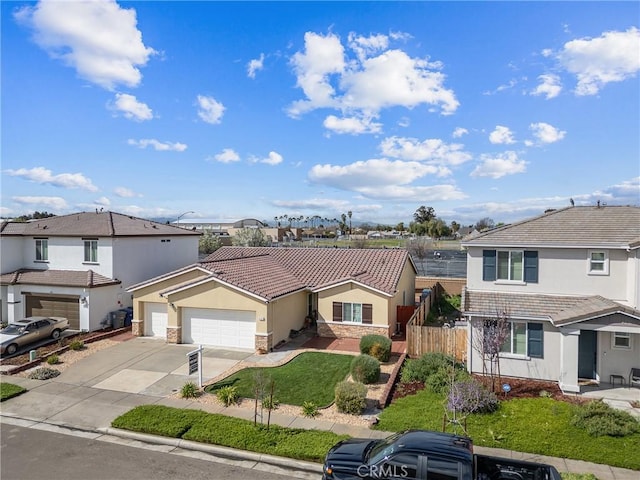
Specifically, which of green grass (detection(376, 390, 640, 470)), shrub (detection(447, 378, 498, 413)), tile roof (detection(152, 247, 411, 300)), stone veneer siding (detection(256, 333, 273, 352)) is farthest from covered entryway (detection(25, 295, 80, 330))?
shrub (detection(447, 378, 498, 413))

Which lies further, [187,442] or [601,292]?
[601,292]

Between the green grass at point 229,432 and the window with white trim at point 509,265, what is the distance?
1054 centimetres

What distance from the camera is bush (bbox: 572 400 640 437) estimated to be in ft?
38.3

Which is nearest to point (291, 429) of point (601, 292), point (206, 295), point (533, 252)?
point (206, 295)

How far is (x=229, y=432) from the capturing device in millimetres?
11750

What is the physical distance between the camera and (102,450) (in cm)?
1128

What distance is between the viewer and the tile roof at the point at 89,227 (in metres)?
25.5

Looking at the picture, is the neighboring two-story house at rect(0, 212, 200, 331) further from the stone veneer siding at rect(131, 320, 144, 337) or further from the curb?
the curb

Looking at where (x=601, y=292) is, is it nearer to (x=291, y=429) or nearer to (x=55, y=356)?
(x=291, y=429)

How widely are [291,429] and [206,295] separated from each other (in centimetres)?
1069

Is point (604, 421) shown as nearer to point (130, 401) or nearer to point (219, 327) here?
point (130, 401)

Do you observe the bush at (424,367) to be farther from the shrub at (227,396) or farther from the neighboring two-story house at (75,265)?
the neighboring two-story house at (75,265)

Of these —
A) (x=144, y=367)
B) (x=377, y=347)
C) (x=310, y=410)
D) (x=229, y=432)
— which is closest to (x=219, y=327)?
(x=144, y=367)

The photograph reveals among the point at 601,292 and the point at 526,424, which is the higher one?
the point at 601,292
